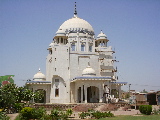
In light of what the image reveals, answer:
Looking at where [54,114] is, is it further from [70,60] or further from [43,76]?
[43,76]

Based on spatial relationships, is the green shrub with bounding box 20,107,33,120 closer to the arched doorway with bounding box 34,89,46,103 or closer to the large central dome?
the arched doorway with bounding box 34,89,46,103

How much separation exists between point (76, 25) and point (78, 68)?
9.11 m

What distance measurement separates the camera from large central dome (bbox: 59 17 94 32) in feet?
146

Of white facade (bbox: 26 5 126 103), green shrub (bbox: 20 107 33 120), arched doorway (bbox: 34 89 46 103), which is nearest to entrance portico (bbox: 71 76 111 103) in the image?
white facade (bbox: 26 5 126 103)

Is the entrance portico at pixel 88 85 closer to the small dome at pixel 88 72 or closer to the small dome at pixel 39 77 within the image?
the small dome at pixel 88 72

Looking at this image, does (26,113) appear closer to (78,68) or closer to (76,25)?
(78,68)

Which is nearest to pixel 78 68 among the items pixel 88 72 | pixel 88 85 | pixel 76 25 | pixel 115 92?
pixel 88 72

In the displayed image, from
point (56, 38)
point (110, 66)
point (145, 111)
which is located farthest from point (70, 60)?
point (145, 111)

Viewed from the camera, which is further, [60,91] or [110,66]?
[110,66]

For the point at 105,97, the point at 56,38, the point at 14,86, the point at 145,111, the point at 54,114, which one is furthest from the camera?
the point at 56,38

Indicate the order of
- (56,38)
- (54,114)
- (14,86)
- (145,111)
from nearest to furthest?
(54,114) → (145,111) → (14,86) → (56,38)

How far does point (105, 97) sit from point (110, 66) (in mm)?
7091

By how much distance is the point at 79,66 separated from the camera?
40.9m

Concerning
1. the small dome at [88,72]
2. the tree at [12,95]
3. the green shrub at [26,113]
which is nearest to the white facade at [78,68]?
the small dome at [88,72]
